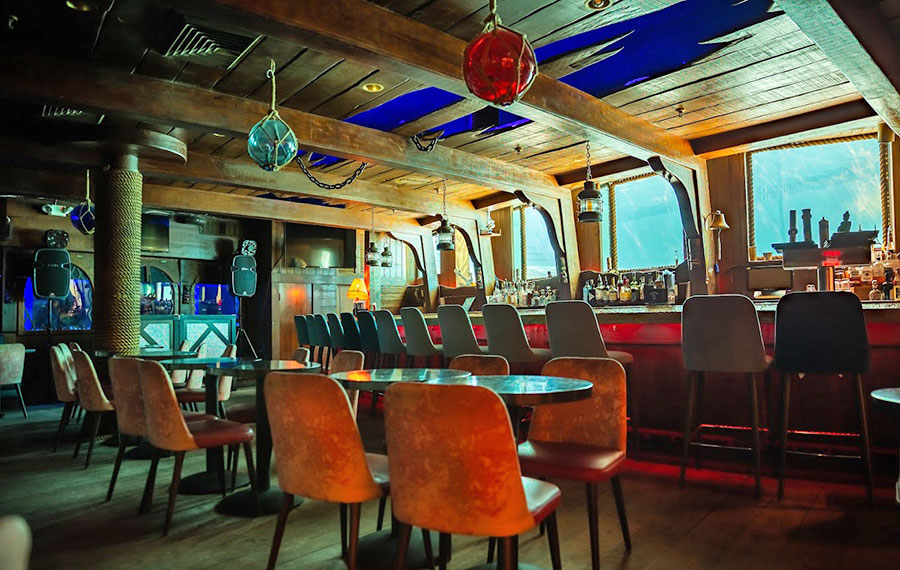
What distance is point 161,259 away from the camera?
32.9ft

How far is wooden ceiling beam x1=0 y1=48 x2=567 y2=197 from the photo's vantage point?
405cm

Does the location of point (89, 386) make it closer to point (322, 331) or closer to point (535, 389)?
point (322, 331)

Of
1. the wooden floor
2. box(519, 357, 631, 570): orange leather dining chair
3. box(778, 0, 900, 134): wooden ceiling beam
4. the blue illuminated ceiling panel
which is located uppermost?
the blue illuminated ceiling panel

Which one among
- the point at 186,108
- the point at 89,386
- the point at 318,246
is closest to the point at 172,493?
the point at 89,386

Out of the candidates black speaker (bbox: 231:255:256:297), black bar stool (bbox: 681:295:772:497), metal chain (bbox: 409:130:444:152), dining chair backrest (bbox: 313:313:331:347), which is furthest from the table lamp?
black bar stool (bbox: 681:295:772:497)

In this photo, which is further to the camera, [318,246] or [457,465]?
[318,246]

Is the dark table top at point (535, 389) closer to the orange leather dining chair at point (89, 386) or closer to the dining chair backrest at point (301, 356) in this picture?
the dining chair backrest at point (301, 356)

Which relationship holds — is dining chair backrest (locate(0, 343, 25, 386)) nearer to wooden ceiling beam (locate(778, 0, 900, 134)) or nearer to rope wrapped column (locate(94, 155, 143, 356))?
rope wrapped column (locate(94, 155, 143, 356))

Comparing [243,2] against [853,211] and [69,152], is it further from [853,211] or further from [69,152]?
[853,211]

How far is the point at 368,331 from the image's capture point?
605 cm

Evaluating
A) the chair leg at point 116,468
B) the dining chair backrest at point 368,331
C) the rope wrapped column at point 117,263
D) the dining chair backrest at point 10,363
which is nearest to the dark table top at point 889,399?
the chair leg at point 116,468

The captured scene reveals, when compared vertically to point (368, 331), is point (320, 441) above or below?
below

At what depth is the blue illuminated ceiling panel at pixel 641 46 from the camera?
13.0 ft

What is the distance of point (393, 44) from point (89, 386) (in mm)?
3054
